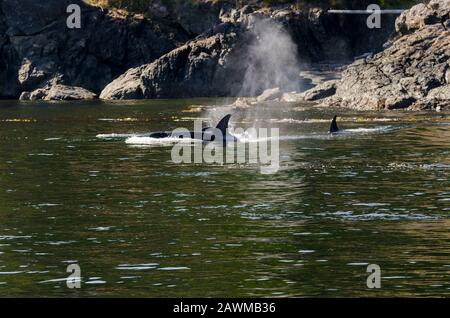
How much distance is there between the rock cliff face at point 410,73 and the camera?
289 ft

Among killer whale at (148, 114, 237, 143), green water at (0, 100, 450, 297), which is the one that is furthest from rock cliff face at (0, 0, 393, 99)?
green water at (0, 100, 450, 297)

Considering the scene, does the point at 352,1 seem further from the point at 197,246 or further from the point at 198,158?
the point at 197,246

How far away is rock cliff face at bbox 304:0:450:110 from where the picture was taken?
8812cm

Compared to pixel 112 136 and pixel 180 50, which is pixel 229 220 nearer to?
pixel 112 136

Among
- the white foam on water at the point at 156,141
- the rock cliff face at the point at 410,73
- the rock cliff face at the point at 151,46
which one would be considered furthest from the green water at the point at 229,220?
the rock cliff face at the point at 151,46

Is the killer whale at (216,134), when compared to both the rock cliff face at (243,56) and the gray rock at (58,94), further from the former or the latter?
the gray rock at (58,94)

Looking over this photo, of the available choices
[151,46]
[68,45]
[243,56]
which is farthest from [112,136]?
[68,45]

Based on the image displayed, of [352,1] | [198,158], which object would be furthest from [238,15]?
[198,158]

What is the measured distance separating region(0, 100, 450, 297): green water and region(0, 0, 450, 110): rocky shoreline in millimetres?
48999

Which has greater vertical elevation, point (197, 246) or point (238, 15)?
point (238, 15)

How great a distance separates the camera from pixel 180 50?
12062 centimetres

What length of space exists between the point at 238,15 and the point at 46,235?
9758 cm
